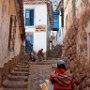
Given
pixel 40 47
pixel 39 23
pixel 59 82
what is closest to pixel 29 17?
pixel 39 23

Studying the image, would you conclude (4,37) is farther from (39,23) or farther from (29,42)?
(39,23)

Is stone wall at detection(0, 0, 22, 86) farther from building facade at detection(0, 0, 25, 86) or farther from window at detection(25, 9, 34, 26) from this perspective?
window at detection(25, 9, 34, 26)

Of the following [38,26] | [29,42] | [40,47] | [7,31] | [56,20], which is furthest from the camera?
[56,20]

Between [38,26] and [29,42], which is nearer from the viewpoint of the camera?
[29,42]

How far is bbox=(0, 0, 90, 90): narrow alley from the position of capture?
7973 mm

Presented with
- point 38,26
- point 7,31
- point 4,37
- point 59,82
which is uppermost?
point 38,26

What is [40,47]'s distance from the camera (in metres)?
27.5

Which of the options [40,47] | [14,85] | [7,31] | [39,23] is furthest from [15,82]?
[39,23]

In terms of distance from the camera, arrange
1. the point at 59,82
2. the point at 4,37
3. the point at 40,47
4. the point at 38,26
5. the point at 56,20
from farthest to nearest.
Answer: the point at 56,20
the point at 38,26
the point at 40,47
the point at 4,37
the point at 59,82

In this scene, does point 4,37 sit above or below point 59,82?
above

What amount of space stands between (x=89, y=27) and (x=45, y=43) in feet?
65.4

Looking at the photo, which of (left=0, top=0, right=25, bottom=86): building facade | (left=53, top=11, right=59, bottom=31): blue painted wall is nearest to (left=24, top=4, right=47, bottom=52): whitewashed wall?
(left=53, top=11, right=59, bottom=31): blue painted wall

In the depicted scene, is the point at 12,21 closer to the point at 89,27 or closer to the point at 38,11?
the point at 89,27

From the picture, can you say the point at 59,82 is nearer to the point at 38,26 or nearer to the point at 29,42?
the point at 29,42
